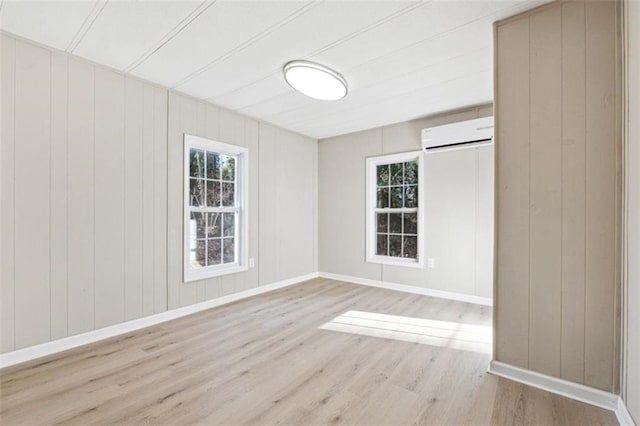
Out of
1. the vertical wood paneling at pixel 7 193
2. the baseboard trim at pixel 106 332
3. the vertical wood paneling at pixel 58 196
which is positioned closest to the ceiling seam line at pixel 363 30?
the vertical wood paneling at pixel 58 196

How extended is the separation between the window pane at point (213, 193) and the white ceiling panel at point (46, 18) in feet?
5.72

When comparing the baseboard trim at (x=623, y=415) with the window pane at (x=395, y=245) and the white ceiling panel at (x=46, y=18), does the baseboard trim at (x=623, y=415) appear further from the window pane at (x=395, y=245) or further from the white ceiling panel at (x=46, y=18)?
the white ceiling panel at (x=46, y=18)

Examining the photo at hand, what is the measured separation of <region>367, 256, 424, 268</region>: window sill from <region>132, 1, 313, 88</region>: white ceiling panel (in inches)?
129

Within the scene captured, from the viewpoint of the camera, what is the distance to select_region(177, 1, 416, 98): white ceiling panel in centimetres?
185

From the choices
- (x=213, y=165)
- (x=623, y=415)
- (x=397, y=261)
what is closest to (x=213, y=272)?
(x=213, y=165)

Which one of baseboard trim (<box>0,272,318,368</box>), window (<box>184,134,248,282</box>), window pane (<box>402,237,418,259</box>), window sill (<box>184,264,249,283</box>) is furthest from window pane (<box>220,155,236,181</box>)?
window pane (<box>402,237,418,259</box>)

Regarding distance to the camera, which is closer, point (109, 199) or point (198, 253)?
point (109, 199)

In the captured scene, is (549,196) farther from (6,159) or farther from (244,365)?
(6,159)

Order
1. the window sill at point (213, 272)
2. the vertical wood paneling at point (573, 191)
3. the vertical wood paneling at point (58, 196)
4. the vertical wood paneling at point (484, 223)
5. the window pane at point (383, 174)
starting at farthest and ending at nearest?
1. the window pane at point (383, 174)
2. the vertical wood paneling at point (484, 223)
3. the window sill at point (213, 272)
4. the vertical wood paneling at point (58, 196)
5. the vertical wood paneling at point (573, 191)

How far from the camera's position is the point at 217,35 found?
211cm

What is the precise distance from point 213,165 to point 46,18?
6.08 feet

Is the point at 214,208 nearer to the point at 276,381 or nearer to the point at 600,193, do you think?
the point at 276,381

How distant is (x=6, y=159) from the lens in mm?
2068

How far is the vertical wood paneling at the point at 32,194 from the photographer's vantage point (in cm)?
212
